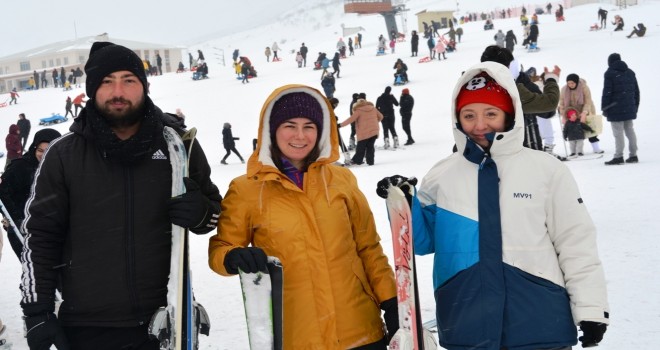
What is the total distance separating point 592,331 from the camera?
6.86 feet

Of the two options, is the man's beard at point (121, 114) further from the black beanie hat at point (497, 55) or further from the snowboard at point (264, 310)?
the black beanie hat at point (497, 55)

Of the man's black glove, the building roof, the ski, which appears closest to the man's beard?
the man's black glove

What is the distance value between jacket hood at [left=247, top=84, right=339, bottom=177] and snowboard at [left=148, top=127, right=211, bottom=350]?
0.95 ft

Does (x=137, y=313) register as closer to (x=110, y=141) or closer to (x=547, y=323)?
(x=110, y=141)

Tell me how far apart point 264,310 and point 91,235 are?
726mm

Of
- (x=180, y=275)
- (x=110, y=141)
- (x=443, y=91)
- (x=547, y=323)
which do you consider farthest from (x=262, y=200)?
(x=443, y=91)

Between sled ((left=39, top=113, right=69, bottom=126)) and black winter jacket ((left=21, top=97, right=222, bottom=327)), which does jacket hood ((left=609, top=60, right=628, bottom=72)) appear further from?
sled ((left=39, top=113, right=69, bottom=126))

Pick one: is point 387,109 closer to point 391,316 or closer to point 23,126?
point 391,316

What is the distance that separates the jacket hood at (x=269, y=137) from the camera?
236cm

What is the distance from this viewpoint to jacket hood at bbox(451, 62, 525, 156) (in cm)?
227

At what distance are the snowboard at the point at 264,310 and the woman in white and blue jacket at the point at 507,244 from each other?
604 mm

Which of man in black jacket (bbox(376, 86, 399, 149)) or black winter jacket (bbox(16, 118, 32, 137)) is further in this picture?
black winter jacket (bbox(16, 118, 32, 137))

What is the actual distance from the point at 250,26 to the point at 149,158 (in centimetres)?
15733

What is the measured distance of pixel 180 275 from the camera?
92.4 inches
